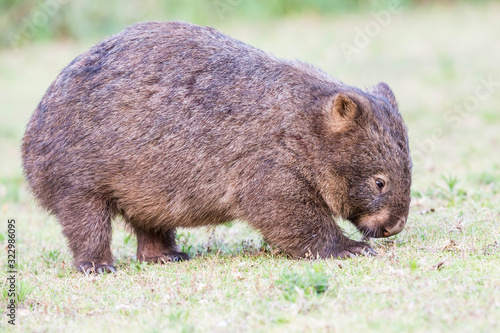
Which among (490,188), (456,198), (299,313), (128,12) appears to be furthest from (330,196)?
(128,12)

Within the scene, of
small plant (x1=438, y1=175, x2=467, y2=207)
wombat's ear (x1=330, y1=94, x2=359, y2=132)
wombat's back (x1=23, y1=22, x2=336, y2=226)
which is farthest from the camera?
small plant (x1=438, y1=175, x2=467, y2=207)

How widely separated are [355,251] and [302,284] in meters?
1.24

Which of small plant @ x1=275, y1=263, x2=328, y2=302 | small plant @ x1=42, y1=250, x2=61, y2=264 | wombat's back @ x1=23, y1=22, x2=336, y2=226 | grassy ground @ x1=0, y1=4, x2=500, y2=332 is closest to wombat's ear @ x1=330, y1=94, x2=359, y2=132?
wombat's back @ x1=23, y1=22, x2=336, y2=226

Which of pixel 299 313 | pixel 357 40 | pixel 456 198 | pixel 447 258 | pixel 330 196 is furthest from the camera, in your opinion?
pixel 357 40

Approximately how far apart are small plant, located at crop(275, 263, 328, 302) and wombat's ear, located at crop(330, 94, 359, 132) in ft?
4.85

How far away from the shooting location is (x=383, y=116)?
18.9 feet

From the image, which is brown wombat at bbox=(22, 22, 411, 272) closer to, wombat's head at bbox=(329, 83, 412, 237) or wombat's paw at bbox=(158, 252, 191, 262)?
wombat's head at bbox=(329, 83, 412, 237)

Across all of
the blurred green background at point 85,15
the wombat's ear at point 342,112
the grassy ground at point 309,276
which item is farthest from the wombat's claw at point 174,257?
the blurred green background at point 85,15

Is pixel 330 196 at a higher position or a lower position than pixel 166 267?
higher

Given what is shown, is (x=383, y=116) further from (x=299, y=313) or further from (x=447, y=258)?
(x=299, y=313)

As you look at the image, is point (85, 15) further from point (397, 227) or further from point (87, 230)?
point (397, 227)

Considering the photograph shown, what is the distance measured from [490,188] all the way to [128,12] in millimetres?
12372

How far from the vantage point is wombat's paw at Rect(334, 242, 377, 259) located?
5516 mm

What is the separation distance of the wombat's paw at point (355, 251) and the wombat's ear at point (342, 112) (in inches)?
35.5
